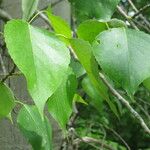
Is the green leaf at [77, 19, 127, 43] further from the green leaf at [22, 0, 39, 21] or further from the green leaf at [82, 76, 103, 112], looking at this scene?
the green leaf at [82, 76, 103, 112]

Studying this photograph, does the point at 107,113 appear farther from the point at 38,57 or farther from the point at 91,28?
the point at 38,57

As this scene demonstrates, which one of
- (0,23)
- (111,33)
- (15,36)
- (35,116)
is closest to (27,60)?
(15,36)

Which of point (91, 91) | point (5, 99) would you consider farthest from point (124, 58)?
point (91, 91)

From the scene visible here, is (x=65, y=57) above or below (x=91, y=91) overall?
above

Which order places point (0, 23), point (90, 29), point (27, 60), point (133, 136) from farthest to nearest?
point (133, 136), point (0, 23), point (90, 29), point (27, 60)

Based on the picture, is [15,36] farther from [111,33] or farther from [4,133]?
[4,133]

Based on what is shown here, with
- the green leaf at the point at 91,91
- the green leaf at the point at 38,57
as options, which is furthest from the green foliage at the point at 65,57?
the green leaf at the point at 91,91
